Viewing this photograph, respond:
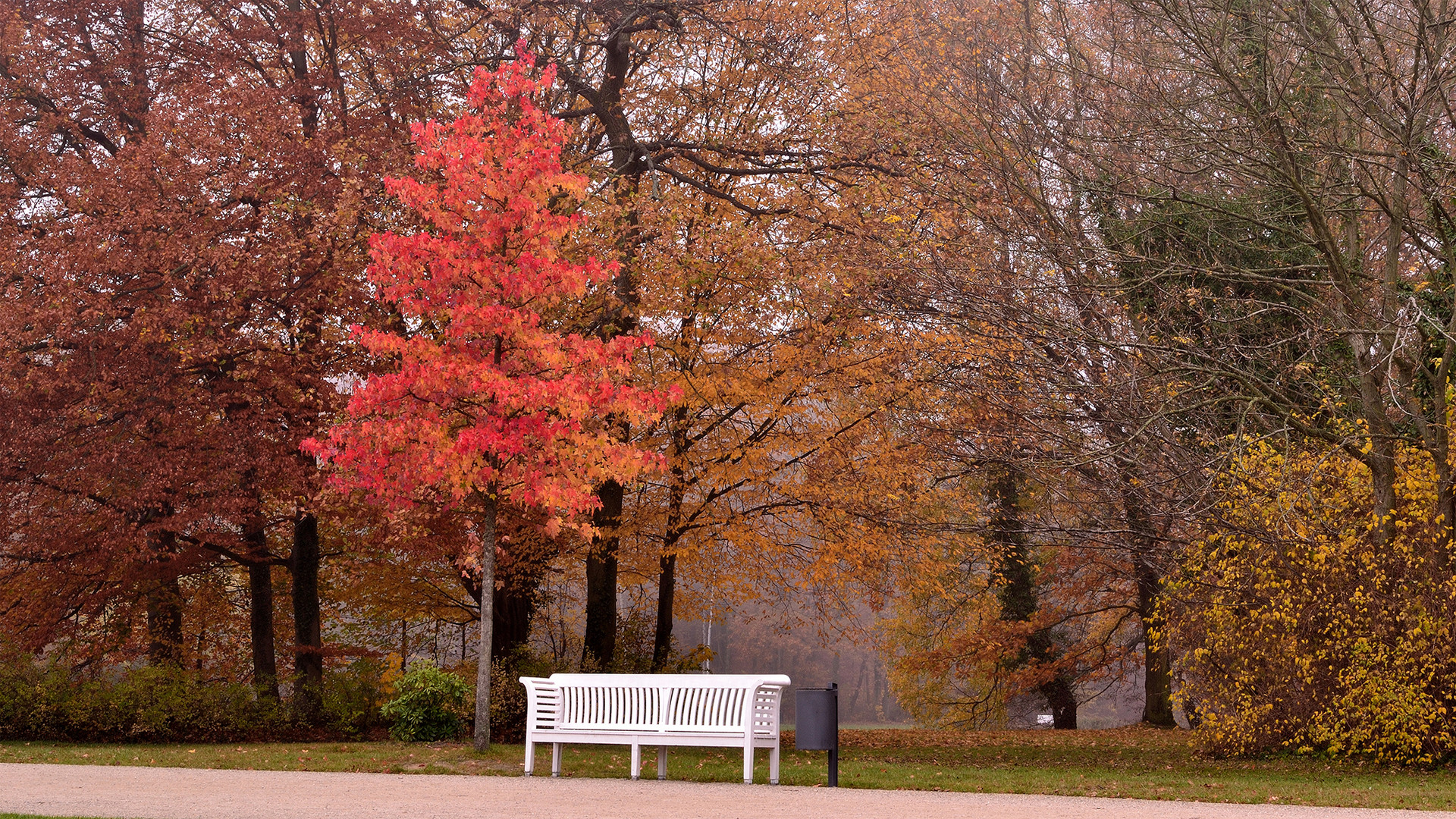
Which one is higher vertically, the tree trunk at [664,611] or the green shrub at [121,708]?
the tree trunk at [664,611]

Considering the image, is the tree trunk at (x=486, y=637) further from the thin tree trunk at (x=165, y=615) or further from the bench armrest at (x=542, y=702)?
the thin tree trunk at (x=165, y=615)

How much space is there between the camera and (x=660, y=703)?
982 cm

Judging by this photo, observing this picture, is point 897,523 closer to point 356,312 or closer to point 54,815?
point 356,312

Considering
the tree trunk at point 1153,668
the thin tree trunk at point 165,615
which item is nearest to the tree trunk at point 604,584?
the thin tree trunk at point 165,615

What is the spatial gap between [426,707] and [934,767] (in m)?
5.80

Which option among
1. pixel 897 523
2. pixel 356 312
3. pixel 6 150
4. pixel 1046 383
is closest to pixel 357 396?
pixel 356 312

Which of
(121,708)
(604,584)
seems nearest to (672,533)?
(604,584)

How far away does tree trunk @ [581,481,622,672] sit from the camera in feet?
55.1

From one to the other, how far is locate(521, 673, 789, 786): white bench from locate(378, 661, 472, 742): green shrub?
3681 mm

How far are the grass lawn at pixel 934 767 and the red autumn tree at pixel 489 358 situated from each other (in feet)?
4.78

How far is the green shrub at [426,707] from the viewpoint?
13.6 meters

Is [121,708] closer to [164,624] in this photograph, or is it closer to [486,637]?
[164,624]

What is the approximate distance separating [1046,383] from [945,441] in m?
2.12

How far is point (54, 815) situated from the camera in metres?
6.76
